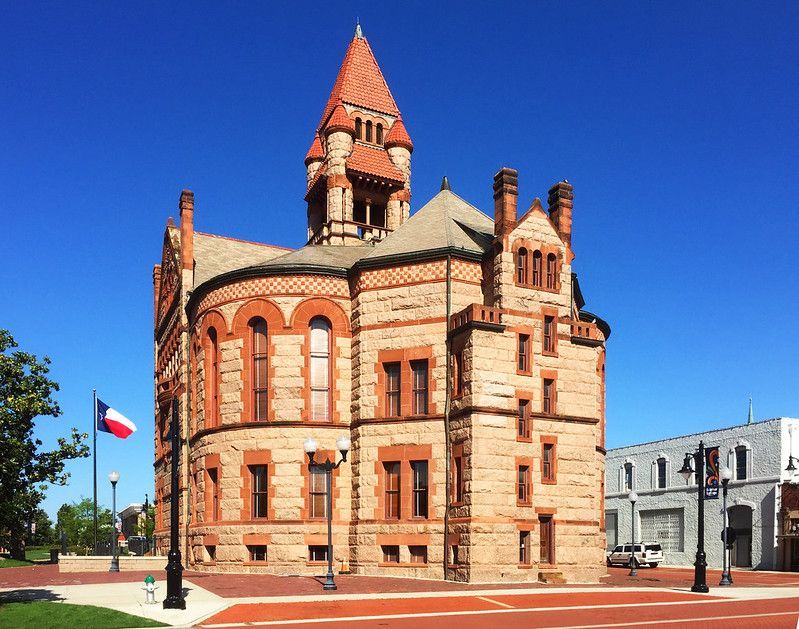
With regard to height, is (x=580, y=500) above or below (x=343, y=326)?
below

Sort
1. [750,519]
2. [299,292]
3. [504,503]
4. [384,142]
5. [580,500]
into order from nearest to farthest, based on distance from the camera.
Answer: [504,503]
[580,500]
[299,292]
[384,142]
[750,519]

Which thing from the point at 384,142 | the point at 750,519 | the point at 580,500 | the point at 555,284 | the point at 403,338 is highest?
the point at 384,142

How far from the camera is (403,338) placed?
118ft

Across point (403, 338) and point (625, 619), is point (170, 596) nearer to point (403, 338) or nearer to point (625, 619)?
point (625, 619)

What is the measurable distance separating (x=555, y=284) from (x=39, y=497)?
21365mm

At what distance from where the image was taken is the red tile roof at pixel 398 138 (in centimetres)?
5334

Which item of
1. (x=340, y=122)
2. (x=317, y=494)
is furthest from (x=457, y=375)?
(x=340, y=122)

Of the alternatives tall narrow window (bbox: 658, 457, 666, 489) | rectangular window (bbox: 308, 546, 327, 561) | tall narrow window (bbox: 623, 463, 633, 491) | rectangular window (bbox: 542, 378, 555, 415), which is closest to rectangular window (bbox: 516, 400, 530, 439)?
rectangular window (bbox: 542, 378, 555, 415)

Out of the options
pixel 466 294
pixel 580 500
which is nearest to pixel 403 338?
pixel 466 294

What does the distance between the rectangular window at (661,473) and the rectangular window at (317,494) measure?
40332mm

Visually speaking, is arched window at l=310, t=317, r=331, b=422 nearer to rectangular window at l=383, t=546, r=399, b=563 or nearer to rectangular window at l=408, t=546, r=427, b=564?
rectangular window at l=383, t=546, r=399, b=563

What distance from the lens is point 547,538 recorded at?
111 ft

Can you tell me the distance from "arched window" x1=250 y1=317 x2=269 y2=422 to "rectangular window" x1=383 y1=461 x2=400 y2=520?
6.05m

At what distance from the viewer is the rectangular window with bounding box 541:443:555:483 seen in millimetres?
34094
